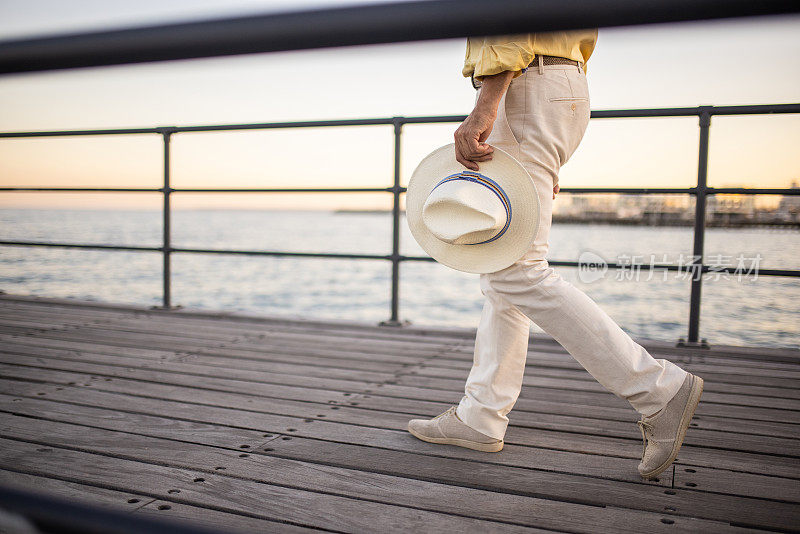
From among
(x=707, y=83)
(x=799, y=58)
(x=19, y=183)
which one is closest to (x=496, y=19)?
(x=19, y=183)

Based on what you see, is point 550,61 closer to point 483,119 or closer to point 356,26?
point 483,119

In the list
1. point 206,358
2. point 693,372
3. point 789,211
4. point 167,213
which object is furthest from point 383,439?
point 789,211

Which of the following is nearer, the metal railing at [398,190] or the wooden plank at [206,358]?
the wooden plank at [206,358]

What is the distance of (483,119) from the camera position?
4.17 feet

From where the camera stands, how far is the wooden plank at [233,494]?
3.48ft

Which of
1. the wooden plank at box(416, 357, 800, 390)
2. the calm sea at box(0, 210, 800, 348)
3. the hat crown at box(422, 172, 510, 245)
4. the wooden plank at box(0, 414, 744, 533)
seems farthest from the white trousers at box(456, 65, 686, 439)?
the calm sea at box(0, 210, 800, 348)

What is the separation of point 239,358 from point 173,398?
0.51 m

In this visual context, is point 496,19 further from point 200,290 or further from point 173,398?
point 200,290

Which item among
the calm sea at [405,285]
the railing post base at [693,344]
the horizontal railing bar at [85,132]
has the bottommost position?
the calm sea at [405,285]

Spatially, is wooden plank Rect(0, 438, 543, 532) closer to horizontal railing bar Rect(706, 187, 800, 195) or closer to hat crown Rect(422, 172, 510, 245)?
hat crown Rect(422, 172, 510, 245)

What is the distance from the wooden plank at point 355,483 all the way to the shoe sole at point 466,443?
22 cm

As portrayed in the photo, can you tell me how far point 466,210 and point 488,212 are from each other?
0.05 metres

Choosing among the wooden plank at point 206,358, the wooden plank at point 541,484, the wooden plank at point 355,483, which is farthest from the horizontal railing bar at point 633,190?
the wooden plank at point 355,483

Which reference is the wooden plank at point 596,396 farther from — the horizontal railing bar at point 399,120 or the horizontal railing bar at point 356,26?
the horizontal railing bar at point 356,26
